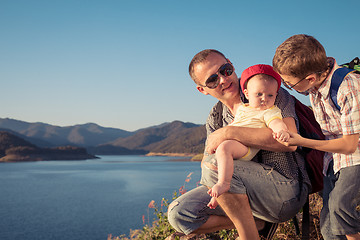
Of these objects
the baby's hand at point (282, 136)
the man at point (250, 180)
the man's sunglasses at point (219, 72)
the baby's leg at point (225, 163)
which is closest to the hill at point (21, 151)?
the man at point (250, 180)

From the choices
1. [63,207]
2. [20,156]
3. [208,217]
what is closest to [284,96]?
[208,217]

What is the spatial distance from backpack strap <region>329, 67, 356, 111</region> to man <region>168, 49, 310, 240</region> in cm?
30

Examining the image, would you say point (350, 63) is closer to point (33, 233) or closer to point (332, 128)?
point (332, 128)

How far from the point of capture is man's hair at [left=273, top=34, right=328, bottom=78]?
2.00 meters

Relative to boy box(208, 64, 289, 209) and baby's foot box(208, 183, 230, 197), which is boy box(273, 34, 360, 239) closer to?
boy box(208, 64, 289, 209)

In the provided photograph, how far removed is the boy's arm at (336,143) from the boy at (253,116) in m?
0.09

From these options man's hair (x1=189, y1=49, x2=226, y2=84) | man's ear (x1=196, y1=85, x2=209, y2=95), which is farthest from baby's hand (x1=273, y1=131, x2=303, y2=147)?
man's hair (x1=189, y1=49, x2=226, y2=84)

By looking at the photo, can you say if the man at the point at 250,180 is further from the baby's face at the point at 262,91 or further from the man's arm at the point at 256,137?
the baby's face at the point at 262,91

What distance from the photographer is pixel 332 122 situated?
6.87ft

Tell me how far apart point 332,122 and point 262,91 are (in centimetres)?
49

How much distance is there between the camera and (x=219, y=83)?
2537 millimetres

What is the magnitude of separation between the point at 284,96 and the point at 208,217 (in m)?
1.13

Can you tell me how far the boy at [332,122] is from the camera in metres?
1.94

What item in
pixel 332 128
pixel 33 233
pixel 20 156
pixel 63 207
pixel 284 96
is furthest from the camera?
pixel 20 156
